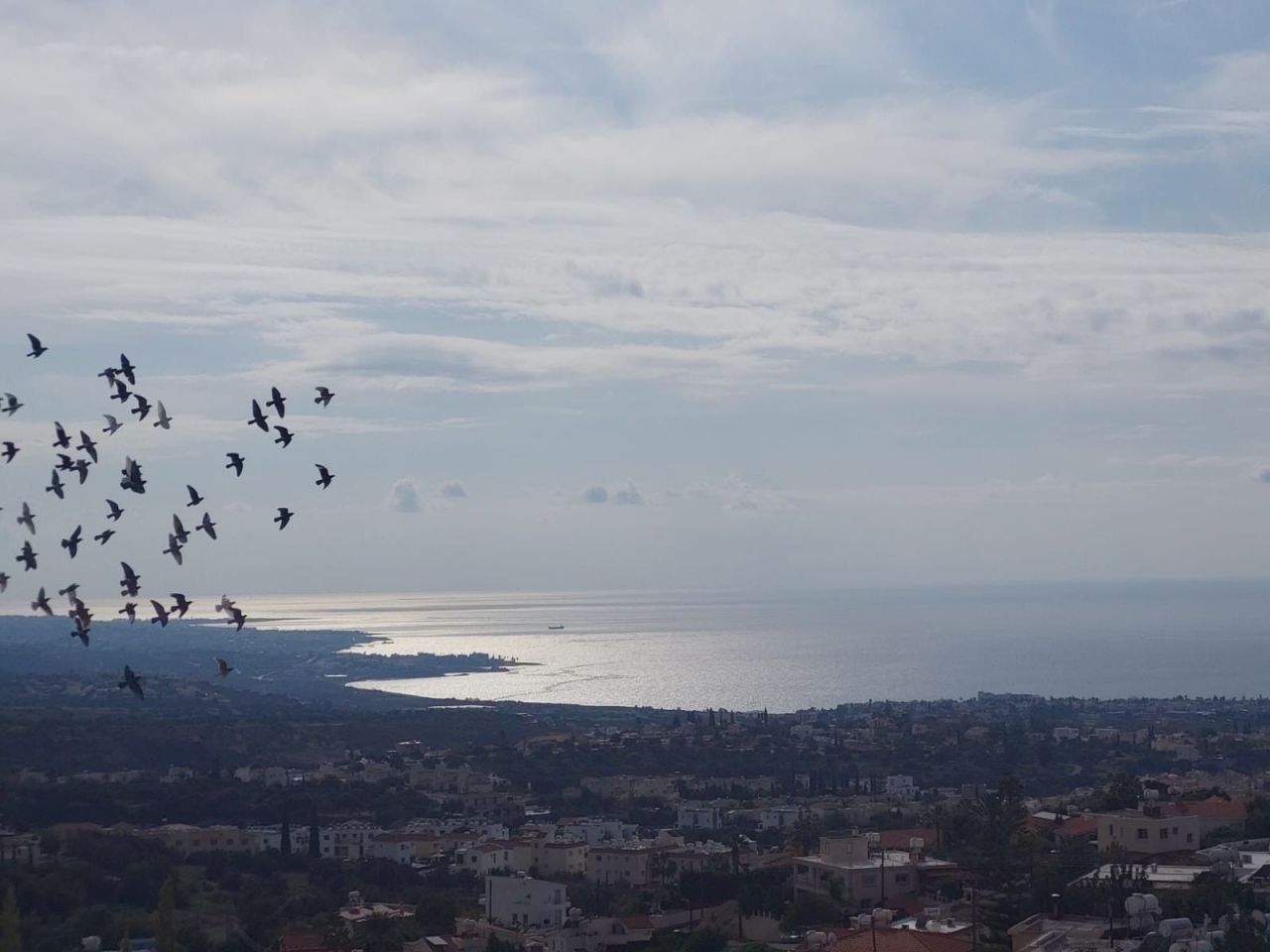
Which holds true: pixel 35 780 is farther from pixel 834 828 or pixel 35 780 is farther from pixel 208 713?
pixel 208 713

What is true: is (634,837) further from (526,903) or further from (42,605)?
(42,605)

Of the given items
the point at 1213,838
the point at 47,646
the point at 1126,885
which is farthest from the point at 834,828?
the point at 47,646

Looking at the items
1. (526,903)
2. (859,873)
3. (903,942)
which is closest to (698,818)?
(526,903)

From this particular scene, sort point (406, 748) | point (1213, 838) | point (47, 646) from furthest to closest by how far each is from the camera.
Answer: point (47, 646) → point (406, 748) → point (1213, 838)

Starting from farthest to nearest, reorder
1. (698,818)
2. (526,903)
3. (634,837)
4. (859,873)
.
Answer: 1. (698,818)
2. (634,837)
3. (526,903)
4. (859,873)

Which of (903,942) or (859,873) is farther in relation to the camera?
(859,873)

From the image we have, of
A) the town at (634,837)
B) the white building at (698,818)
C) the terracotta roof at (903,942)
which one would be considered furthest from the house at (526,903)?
the white building at (698,818)
